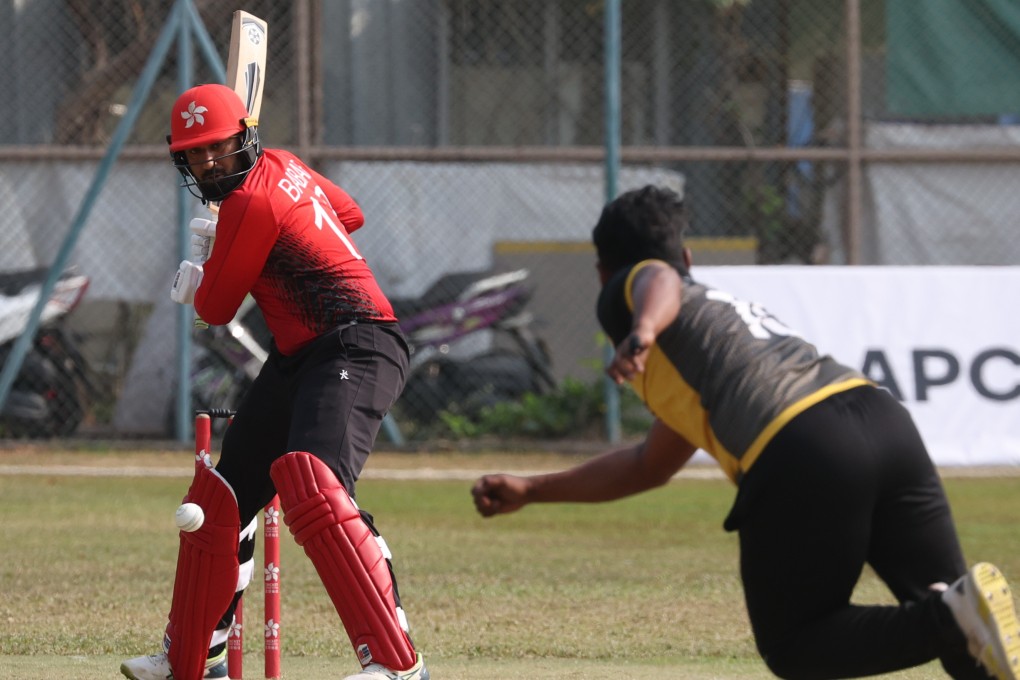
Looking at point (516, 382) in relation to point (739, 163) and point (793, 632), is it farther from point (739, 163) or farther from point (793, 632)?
point (793, 632)

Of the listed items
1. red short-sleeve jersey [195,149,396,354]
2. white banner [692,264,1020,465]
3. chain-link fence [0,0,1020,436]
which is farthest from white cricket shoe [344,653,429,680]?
chain-link fence [0,0,1020,436]

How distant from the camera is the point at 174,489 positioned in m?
11.3

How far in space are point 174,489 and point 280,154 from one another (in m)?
6.18

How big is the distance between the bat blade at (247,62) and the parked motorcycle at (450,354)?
695 centimetres

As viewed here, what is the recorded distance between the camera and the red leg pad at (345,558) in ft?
16.2

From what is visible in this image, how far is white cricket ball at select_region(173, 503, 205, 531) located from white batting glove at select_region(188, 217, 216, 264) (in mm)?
917

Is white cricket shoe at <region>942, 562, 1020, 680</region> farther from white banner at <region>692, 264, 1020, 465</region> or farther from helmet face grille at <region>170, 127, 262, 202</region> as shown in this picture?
white banner at <region>692, 264, 1020, 465</region>

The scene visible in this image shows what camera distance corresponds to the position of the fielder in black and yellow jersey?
406 centimetres

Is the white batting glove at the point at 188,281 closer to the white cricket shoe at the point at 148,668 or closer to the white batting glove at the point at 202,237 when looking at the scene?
the white batting glove at the point at 202,237

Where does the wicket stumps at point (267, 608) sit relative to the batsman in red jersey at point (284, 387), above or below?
below

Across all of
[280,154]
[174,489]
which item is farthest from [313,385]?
[174,489]

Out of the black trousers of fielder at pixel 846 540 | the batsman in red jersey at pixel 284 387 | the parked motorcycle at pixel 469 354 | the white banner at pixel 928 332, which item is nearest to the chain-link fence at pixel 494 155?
the parked motorcycle at pixel 469 354

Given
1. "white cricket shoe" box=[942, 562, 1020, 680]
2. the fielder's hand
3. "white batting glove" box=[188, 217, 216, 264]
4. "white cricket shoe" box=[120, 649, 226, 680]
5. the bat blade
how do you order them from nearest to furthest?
"white cricket shoe" box=[942, 562, 1020, 680] → the fielder's hand → "white cricket shoe" box=[120, 649, 226, 680] → "white batting glove" box=[188, 217, 216, 264] → the bat blade

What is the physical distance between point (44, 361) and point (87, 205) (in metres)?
1.40
